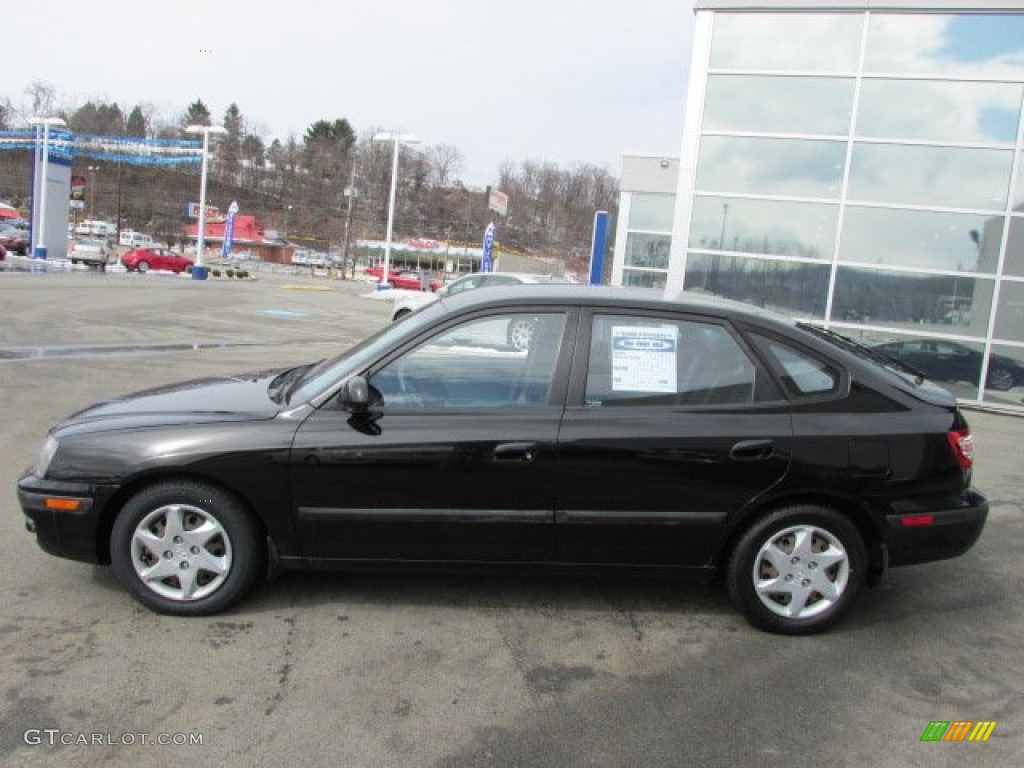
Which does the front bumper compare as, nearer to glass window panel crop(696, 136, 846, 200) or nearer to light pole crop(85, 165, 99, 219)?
glass window panel crop(696, 136, 846, 200)

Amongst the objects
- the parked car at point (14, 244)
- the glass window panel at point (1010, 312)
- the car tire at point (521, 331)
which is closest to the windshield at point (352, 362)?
the car tire at point (521, 331)

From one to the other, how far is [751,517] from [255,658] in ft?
7.36

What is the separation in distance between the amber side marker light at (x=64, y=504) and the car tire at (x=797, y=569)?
2.94 metres

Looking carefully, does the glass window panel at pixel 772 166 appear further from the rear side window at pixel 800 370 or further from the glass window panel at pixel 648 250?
the rear side window at pixel 800 370

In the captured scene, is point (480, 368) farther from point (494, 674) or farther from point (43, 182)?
point (43, 182)

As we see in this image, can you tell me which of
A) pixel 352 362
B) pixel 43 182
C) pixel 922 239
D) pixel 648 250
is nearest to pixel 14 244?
pixel 43 182

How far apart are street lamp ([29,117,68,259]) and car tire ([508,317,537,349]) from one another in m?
43.7

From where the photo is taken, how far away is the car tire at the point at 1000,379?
482 inches

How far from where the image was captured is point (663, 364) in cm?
378

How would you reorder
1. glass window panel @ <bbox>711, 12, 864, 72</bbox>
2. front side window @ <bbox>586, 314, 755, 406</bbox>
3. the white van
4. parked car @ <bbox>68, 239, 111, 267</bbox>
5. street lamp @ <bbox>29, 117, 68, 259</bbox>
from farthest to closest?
the white van < parked car @ <bbox>68, 239, 111, 267</bbox> < street lamp @ <bbox>29, 117, 68, 259</bbox> < glass window panel @ <bbox>711, 12, 864, 72</bbox> < front side window @ <bbox>586, 314, 755, 406</bbox>

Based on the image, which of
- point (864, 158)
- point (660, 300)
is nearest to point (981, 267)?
point (864, 158)

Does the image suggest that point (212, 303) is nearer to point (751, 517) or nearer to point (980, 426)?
point (980, 426)

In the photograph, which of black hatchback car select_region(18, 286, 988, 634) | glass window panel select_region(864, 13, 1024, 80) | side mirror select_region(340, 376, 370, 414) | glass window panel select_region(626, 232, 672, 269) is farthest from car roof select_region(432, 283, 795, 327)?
glass window panel select_region(626, 232, 672, 269)

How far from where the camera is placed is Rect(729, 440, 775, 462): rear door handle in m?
3.62
